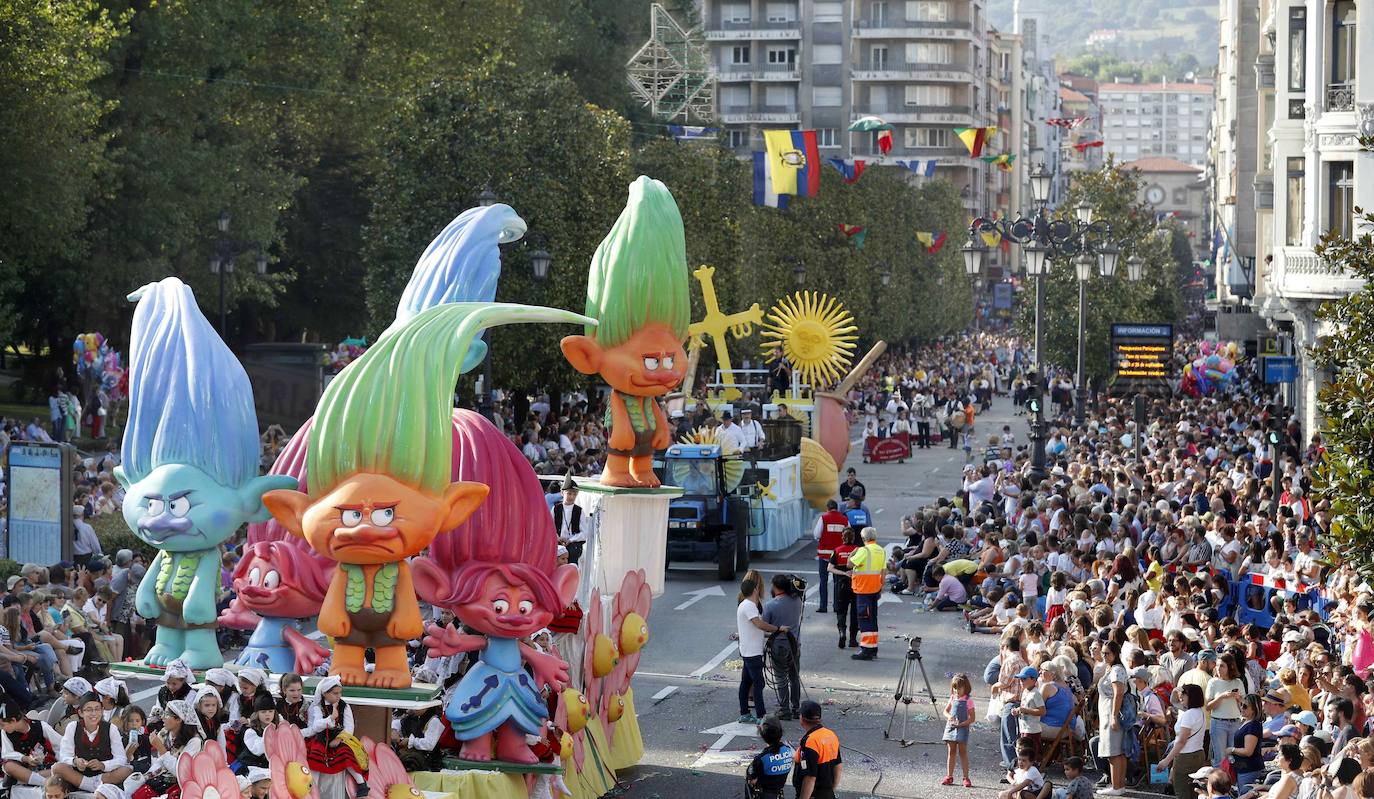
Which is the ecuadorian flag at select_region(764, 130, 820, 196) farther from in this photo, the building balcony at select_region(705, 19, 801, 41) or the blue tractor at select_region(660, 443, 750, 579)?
the building balcony at select_region(705, 19, 801, 41)

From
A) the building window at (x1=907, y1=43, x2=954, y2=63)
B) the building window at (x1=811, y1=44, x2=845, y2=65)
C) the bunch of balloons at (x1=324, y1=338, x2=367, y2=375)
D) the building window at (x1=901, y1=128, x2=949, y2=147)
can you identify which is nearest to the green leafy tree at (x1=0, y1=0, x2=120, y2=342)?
the bunch of balloons at (x1=324, y1=338, x2=367, y2=375)

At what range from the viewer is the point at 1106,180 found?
5091 cm

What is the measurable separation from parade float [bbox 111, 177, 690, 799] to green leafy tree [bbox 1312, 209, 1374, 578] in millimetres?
5523

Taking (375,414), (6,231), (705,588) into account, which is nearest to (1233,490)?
(705,588)

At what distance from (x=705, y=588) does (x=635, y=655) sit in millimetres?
10501

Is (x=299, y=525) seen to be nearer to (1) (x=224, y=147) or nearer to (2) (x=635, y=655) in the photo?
(2) (x=635, y=655)

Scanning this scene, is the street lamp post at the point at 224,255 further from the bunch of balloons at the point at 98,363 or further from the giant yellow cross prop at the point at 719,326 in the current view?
the giant yellow cross prop at the point at 719,326

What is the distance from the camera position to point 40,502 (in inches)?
877

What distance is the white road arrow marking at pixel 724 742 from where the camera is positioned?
672 inches

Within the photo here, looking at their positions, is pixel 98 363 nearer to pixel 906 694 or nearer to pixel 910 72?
pixel 906 694

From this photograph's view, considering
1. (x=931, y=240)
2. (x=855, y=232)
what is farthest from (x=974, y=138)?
(x=931, y=240)

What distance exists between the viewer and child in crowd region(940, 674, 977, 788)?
637 inches

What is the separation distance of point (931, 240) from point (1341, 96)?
169 feet

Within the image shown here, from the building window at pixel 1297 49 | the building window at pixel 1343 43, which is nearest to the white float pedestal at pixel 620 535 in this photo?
the building window at pixel 1343 43
